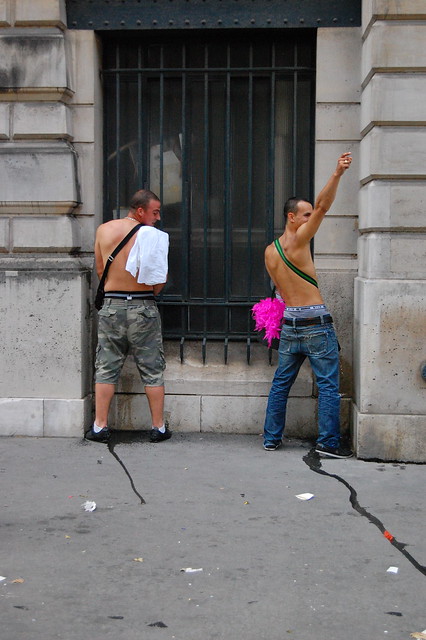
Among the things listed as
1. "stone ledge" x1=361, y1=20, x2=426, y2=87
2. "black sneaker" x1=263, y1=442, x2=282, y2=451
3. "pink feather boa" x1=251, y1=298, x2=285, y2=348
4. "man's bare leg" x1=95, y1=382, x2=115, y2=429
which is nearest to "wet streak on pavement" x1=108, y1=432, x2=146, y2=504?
"man's bare leg" x1=95, y1=382, x2=115, y2=429

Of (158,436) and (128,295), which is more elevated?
(128,295)

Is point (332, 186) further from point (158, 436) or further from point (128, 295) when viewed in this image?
point (158, 436)

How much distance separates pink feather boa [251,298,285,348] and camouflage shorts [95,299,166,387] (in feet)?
2.82

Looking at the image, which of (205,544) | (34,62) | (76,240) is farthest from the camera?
(76,240)

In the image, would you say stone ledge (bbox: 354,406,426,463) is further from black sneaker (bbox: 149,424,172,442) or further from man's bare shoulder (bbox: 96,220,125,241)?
man's bare shoulder (bbox: 96,220,125,241)

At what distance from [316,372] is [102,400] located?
5.77 feet

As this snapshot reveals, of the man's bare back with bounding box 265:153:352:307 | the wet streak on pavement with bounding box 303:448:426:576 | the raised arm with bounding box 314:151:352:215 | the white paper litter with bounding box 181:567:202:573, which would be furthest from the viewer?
the man's bare back with bounding box 265:153:352:307

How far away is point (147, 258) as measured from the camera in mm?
7590

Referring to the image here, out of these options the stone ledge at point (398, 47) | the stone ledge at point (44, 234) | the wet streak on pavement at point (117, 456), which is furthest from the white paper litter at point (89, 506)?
the stone ledge at point (398, 47)

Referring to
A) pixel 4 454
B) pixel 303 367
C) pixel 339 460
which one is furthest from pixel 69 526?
pixel 303 367

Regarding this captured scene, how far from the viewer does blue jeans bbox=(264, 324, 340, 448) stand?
Result: 7.45m

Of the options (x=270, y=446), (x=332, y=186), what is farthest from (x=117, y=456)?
(x=332, y=186)

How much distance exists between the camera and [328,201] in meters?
7.12

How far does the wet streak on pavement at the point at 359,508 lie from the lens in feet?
17.1
